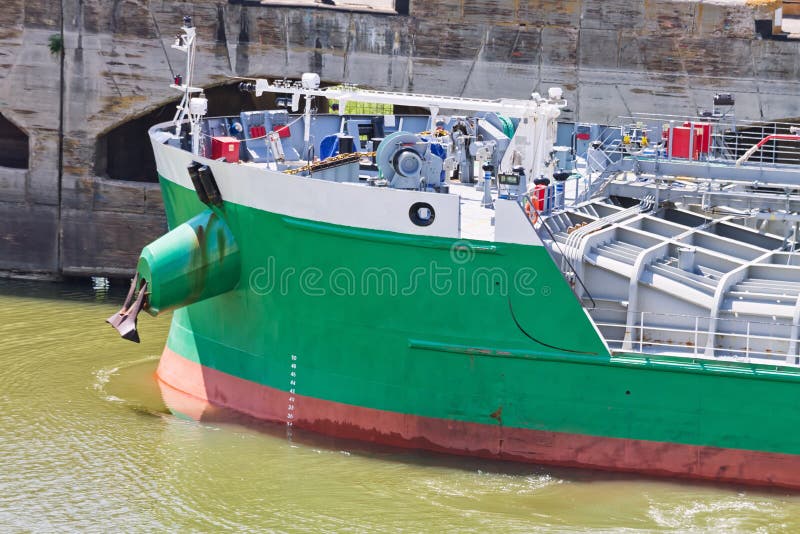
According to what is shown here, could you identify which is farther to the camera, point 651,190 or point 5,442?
point 651,190

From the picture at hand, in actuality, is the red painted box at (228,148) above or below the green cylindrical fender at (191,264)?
above

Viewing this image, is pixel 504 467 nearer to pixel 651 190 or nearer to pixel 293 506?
pixel 293 506

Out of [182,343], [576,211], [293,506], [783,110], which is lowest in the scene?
[293,506]

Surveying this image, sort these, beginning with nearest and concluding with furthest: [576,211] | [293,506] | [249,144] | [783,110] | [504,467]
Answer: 1. [293,506]
2. [504,467]
3. [576,211]
4. [249,144]
5. [783,110]

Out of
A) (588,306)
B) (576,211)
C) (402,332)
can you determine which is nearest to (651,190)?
(576,211)

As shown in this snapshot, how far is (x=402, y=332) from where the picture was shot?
14.9m

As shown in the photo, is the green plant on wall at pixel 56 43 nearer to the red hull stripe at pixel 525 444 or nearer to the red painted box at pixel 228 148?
A: the red painted box at pixel 228 148

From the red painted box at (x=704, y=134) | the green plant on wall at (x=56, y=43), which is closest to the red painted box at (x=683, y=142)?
the red painted box at (x=704, y=134)

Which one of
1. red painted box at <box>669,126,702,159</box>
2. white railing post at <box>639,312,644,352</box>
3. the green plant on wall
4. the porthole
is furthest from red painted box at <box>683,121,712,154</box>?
the green plant on wall

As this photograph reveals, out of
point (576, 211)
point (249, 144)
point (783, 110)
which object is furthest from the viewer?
point (783, 110)

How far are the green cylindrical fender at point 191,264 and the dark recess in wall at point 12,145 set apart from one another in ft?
38.8

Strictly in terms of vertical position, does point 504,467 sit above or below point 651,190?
below

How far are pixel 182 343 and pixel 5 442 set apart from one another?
3026 mm

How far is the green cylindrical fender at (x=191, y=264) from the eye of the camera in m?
15.4
